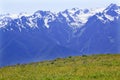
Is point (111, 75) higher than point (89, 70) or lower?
lower

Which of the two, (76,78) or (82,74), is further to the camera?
(82,74)

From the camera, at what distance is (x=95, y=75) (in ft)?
83.3

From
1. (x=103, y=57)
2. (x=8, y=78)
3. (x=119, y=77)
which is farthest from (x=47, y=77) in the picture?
(x=103, y=57)

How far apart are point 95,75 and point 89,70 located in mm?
3207

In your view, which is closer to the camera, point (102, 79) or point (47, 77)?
point (102, 79)

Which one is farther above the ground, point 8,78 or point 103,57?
point 103,57

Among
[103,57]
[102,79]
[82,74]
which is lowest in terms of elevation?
[102,79]

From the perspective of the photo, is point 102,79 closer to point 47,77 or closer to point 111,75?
point 111,75

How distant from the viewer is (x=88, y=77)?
24969 mm

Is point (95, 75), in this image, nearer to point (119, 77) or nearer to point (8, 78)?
point (119, 77)

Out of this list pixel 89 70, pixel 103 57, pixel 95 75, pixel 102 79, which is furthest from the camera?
pixel 103 57

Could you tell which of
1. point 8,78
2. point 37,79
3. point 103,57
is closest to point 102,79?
point 37,79

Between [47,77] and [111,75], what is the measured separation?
408cm

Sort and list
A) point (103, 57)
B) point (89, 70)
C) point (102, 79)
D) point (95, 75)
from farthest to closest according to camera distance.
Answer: point (103, 57)
point (89, 70)
point (95, 75)
point (102, 79)
